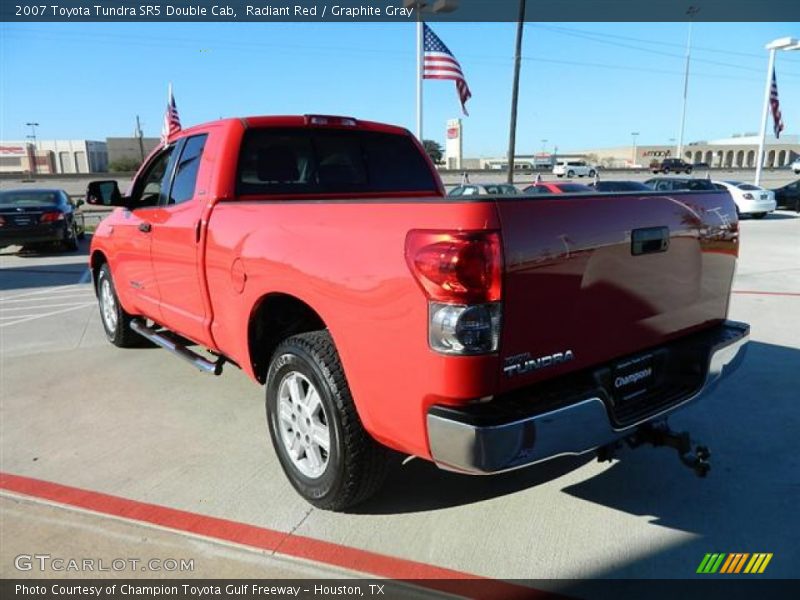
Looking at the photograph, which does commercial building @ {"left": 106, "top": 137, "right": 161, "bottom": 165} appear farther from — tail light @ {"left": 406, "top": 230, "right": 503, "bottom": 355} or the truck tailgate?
tail light @ {"left": 406, "top": 230, "right": 503, "bottom": 355}

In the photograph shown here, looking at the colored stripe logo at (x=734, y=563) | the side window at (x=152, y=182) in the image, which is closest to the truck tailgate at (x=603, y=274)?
the colored stripe logo at (x=734, y=563)

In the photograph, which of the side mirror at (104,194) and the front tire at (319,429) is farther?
the side mirror at (104,194)

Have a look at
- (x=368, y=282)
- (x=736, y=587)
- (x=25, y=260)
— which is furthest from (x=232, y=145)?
(x=25, y=260)

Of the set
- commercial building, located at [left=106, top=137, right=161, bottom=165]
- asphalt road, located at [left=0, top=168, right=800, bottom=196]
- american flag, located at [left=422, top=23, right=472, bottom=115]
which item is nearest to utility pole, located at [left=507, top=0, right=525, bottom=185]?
american flag, located at [left=422, top=23, right=472, bottom=115]

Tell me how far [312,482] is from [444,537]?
718mm

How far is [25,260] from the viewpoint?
1349 centimetres

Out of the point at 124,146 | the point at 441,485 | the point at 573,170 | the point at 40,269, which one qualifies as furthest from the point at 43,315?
the point at 124,146

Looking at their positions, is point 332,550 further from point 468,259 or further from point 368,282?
point 468,259

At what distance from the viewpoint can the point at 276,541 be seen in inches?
114

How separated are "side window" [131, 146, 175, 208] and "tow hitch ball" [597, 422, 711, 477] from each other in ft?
12.3

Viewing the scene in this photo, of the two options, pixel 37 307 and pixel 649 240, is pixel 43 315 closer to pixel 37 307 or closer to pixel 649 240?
pixel 37 307

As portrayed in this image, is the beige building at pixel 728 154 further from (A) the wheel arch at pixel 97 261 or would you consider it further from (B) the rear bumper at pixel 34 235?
(A) the wheel arch at pixel 97 261

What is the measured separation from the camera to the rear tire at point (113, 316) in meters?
5.95

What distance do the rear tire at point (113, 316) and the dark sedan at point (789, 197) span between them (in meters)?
26.5
